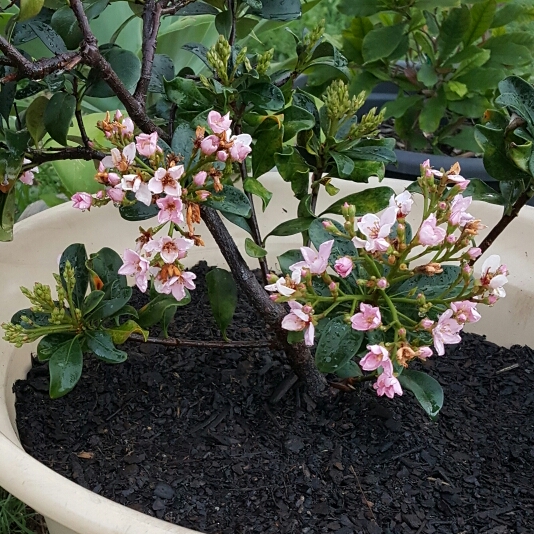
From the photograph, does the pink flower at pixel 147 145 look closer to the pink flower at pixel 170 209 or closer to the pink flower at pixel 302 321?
the pink flower at pixel 170 209

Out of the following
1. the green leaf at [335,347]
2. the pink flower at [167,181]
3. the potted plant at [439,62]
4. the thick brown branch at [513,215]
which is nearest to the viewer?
the pink flower at [167,181]

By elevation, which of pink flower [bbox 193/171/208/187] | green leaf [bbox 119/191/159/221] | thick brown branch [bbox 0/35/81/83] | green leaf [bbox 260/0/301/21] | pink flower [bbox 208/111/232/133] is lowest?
green leaf [bbox 119/191/159/221]

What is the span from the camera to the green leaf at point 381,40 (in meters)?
1.55

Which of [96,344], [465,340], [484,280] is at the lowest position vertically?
[465,340]

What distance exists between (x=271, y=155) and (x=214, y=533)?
1.44ft

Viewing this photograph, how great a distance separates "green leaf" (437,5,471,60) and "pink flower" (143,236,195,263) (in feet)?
3.83

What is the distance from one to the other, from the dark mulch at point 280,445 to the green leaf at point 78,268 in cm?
21

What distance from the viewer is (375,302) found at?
2.29ft

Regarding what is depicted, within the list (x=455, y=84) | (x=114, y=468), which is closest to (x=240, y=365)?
(x=114, y=468)

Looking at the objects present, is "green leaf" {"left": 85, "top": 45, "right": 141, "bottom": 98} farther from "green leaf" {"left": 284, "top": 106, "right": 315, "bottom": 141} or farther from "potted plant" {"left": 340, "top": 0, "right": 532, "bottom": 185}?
"potted plant" {"left": 340, "top": 0, "right": 532, "bottom": 185}

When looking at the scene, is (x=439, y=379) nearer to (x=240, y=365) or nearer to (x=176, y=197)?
(x=240, y=365)

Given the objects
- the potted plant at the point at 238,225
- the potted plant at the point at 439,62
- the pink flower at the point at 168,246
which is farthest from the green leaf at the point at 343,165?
the potted plant at the point at 439,62

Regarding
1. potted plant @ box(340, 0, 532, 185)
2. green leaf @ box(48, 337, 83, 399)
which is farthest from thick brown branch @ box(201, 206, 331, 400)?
potted plant @ box(340, 0, 532, 185)

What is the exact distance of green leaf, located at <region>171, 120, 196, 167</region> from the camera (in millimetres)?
682
